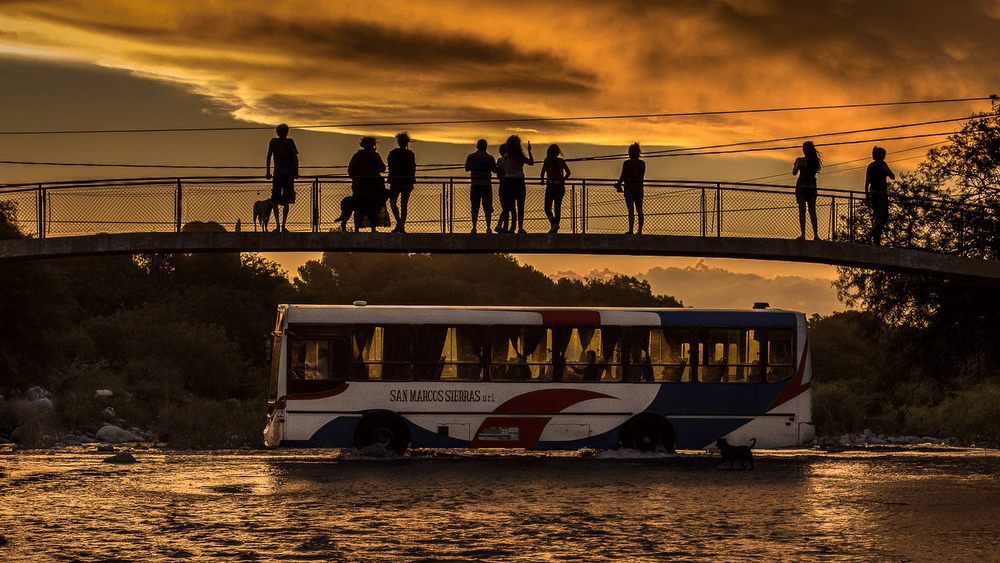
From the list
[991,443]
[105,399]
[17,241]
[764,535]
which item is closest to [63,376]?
[105,399]

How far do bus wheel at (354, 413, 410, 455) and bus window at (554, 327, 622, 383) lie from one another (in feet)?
10.8

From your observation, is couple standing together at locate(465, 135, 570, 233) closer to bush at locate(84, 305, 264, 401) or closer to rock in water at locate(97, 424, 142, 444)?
rock in water at locate(97, 424, 142, 444)

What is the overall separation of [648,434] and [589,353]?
201 cm

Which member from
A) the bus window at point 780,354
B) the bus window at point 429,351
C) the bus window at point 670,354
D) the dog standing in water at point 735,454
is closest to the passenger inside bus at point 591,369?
the bus window at point 670,354

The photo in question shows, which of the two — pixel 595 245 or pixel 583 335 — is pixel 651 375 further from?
pixel 595 245

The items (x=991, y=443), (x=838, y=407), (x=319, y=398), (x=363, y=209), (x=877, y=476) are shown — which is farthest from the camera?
(x=838, y=407)

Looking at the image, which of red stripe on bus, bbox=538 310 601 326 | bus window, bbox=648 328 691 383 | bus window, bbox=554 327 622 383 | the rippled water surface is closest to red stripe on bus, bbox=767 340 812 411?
the rippled water surface

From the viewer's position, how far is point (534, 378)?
23.2 m

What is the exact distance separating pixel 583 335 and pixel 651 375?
1.58m

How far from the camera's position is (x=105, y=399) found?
42.3 metres

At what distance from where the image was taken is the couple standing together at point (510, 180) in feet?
81.4

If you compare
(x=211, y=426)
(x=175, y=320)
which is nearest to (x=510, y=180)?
(x=211, y=426)

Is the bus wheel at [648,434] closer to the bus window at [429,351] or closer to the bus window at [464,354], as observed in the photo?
the bus window at [464,354]

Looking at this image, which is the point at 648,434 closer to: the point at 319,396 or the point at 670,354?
the point at 670,354
